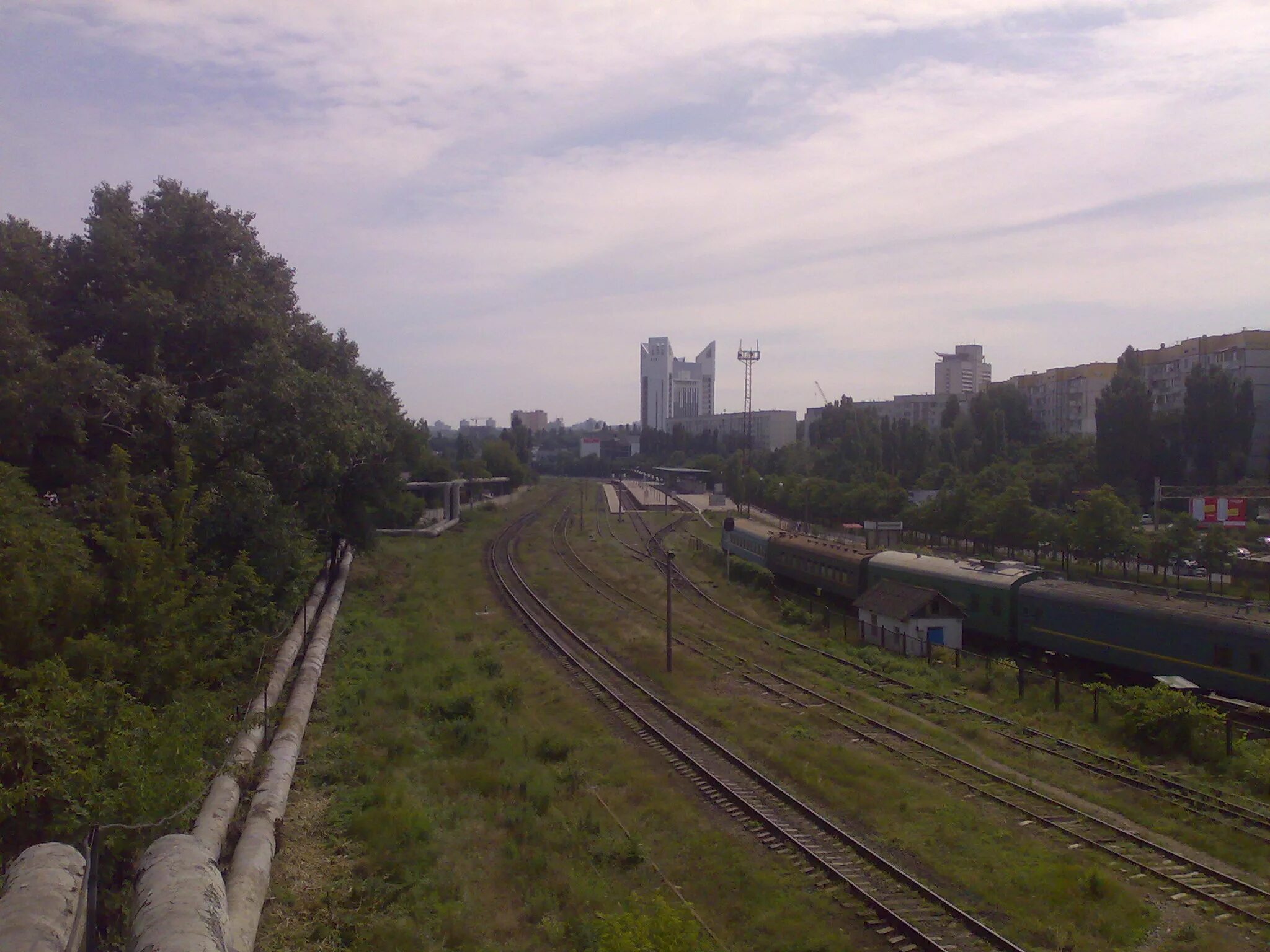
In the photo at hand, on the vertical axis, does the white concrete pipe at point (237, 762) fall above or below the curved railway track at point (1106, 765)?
above

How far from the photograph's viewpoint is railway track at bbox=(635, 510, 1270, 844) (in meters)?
14.1

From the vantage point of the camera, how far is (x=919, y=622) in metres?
26.5

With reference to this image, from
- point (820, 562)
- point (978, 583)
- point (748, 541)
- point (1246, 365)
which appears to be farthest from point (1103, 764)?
point (1246, 365)

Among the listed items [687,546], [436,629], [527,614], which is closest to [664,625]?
[527,614]

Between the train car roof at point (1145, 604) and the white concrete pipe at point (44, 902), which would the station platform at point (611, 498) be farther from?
the white concrete pipe at point (44, 902)

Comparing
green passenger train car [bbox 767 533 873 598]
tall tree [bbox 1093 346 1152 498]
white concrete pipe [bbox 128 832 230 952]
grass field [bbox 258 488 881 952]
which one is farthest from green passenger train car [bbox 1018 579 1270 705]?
tall tree [bbox 1093 346 1152 498]

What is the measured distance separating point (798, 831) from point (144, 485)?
12.7m

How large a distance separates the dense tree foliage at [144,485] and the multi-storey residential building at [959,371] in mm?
165722

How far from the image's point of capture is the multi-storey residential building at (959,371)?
17662 centimetres

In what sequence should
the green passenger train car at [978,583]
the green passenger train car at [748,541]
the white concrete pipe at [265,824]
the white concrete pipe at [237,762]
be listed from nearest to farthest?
the white concrete pipe at [265,824], the white concrete pipe at [237,762], the green passenger train car at [978,583], the green passenger train car at [748,541]

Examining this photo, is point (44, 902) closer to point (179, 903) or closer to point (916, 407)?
point (179, 903)

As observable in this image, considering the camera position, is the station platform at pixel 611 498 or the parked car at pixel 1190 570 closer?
the parked car at pixel 1190 570

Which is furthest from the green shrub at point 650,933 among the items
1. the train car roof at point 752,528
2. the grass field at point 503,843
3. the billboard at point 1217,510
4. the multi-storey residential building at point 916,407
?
the multi-storey residential building at point 916,407

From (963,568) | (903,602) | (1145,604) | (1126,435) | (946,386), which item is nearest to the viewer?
(1145,604)
